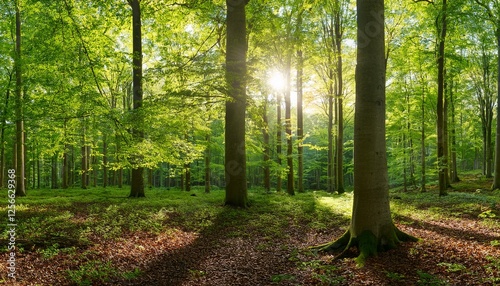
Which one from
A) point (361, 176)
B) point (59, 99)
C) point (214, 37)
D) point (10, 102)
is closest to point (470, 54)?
point (214, 37)

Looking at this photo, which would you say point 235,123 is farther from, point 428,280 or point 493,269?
point 493,269

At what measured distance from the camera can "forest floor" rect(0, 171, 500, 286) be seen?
4914 mm

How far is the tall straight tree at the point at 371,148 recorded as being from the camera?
20.2 ft

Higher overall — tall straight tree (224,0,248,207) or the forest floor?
tall straight tree (224,0,248,207)

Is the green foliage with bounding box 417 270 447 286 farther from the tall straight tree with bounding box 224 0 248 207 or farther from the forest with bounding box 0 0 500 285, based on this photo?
the tall straight tree with bounding box 224 0 248 207

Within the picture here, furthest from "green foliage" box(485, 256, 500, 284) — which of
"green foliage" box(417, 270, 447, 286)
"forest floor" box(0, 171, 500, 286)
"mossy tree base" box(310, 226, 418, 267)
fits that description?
"mossy tree base" box(310, 226, 418, 267)

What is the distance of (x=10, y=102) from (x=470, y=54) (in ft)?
104

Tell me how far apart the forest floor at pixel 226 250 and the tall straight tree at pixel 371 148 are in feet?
1.67

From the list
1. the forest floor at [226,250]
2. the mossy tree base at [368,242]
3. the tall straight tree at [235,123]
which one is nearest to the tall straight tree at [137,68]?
the tall straight tree at [235,123]

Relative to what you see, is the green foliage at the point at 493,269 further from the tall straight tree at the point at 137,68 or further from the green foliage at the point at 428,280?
the tall straight tree at the point at 137,68

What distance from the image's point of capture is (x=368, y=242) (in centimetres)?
600

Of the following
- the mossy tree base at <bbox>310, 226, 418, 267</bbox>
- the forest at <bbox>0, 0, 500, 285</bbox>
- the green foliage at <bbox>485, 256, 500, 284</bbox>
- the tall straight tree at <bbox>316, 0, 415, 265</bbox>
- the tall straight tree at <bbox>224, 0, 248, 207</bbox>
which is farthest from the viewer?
the tall straight tree at <bbox>224, 0, 248, 207</bbox>

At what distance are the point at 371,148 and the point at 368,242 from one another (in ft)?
5.99

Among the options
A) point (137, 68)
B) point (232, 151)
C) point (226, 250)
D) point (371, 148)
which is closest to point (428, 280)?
point (371, 148)
